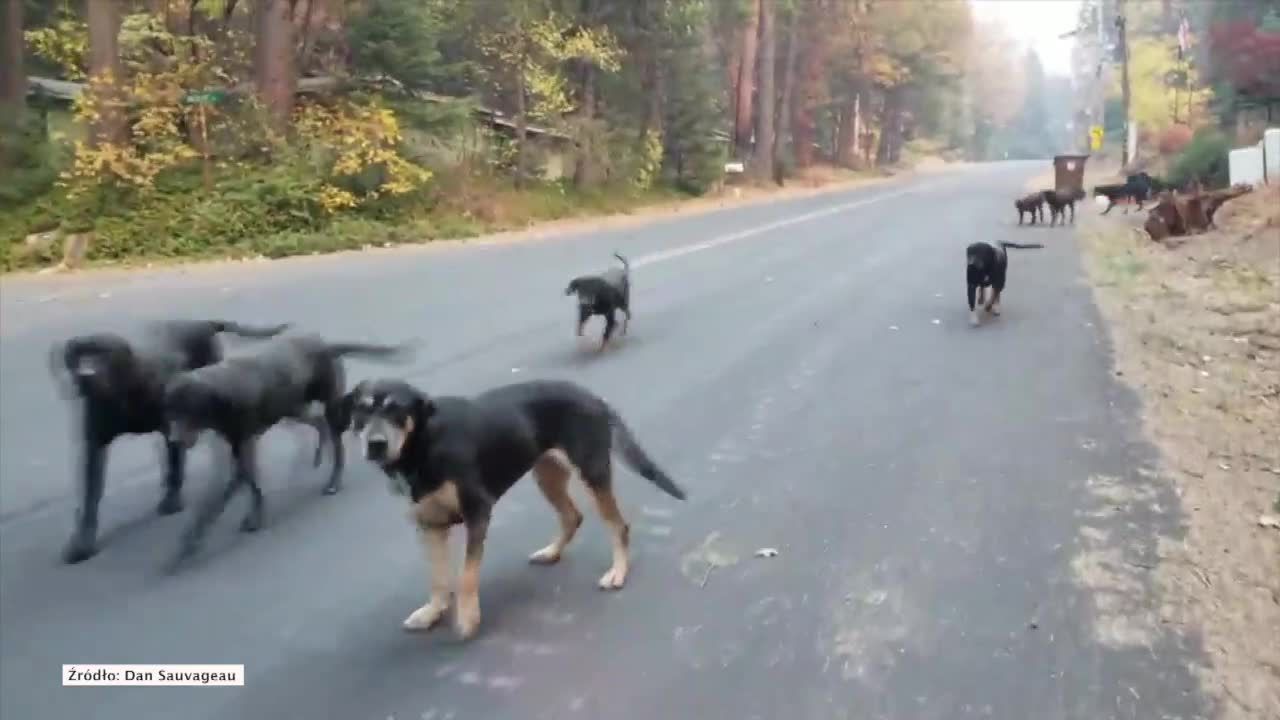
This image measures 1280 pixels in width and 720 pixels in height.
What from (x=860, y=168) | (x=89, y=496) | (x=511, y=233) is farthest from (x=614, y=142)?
(x=860, y=168)

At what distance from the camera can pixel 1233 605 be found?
548 cm

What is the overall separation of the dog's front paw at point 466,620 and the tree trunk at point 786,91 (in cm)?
5262

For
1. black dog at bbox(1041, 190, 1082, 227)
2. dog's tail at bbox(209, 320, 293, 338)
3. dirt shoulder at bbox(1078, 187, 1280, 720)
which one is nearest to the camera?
dirt shoulder at bbox(1078, 187, 1280, 720)

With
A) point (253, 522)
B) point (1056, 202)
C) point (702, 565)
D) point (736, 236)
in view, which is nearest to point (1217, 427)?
point (702, 565)

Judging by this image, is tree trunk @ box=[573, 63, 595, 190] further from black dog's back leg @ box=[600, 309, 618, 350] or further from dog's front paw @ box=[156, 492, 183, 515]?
dog's front paw @ box=[156, 492, 183, 515]

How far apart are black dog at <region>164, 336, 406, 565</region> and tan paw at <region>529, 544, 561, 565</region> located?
1.12m

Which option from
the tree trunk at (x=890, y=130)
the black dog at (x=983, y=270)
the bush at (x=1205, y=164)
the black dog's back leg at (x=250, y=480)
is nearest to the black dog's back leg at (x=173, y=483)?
the black dog's back leg at (x=250, y=480)

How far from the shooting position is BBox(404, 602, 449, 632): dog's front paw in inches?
212

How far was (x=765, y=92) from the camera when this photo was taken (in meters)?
53.8

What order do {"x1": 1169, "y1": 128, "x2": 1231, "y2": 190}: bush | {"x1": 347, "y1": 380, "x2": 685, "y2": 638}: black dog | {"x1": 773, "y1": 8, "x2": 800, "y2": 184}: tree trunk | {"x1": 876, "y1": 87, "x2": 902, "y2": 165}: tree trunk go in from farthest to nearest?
1. {"x1": 876, "y1": 87, "x2": 902, "y2": 165}: tree trunk
2. {"x1": 773, "y1": 8, "x2": 800, "y2": 184}: tree trunk
3. {"x1": 1169, "y1": 128, "x2": 1231, "y2": 190}: bush
4. {"x1": 347, "y1": 380, "x2": 685, "y2": 638}: black dog

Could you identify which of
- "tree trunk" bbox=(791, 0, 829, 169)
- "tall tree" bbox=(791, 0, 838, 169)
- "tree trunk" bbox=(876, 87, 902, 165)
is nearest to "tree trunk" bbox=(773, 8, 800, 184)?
"tall tree" bbox=(791, 0, 838, 169)

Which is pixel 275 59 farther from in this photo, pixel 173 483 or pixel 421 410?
pixel 421 410

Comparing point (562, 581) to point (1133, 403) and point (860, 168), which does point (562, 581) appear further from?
point (860, 168)

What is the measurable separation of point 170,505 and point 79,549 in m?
0.75
